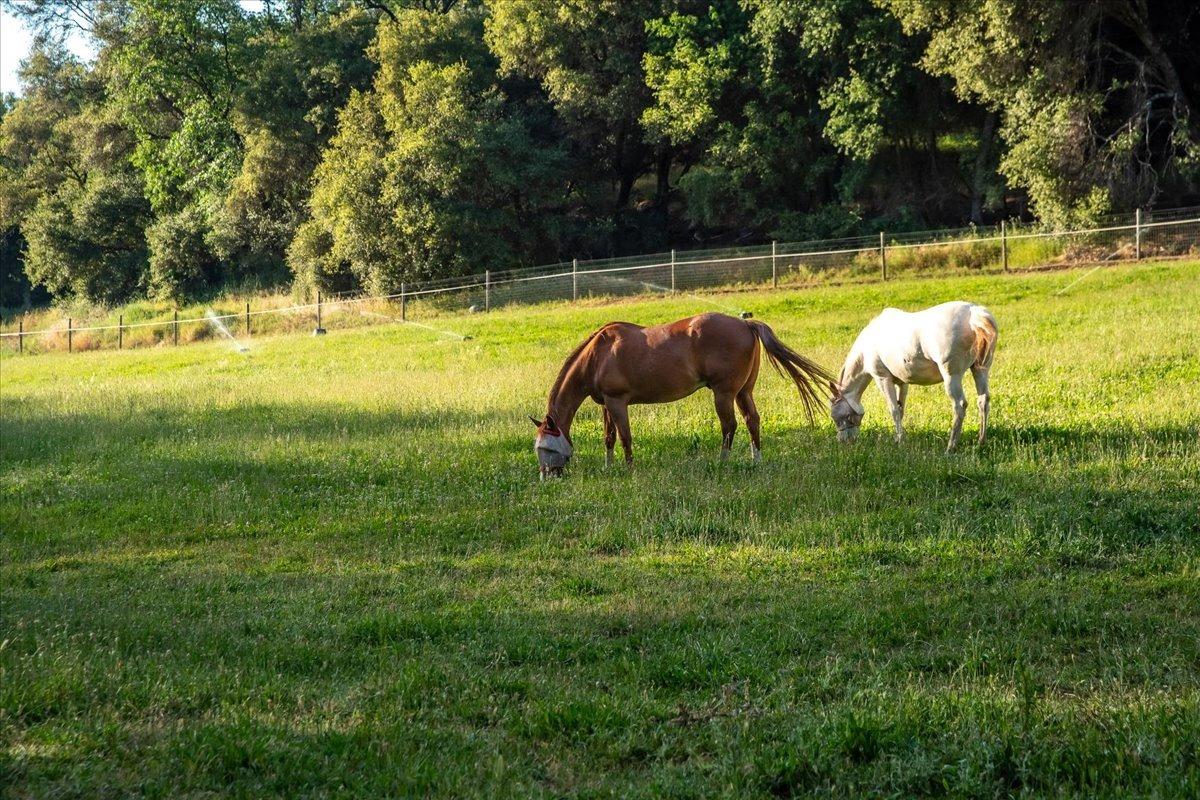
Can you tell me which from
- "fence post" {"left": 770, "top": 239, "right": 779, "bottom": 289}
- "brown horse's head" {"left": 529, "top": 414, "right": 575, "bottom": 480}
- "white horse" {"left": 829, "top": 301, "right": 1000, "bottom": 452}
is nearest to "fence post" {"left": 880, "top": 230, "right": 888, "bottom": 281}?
"fence post" {"left": 770, "top": 239, "right": 779, "bottom": 289}

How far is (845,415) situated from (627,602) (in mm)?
6478

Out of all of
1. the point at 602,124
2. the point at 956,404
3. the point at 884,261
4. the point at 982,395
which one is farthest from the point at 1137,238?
the point at 602,124

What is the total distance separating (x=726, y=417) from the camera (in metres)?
13.4

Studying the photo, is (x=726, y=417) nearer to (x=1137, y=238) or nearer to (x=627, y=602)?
(x=627, y=602)

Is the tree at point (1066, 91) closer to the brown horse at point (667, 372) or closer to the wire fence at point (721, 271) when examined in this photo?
the wire fence at point (721, 271)

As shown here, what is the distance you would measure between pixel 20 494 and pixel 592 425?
321 inches

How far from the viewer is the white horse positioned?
499 inches

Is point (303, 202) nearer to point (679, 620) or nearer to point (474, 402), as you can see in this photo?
point (474, 402)

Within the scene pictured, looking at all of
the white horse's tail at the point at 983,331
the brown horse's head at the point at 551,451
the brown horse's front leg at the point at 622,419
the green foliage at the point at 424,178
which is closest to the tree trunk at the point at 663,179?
the green foliage at the point at 424,178

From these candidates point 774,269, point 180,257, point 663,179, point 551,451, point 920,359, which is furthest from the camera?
point 180,257

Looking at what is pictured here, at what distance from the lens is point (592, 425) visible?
658 inches

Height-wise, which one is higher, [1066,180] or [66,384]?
[1066,180]

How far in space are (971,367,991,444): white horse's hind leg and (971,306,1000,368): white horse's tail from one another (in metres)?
0.19

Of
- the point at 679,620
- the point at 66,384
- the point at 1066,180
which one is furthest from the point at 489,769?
the point at 1066,180
